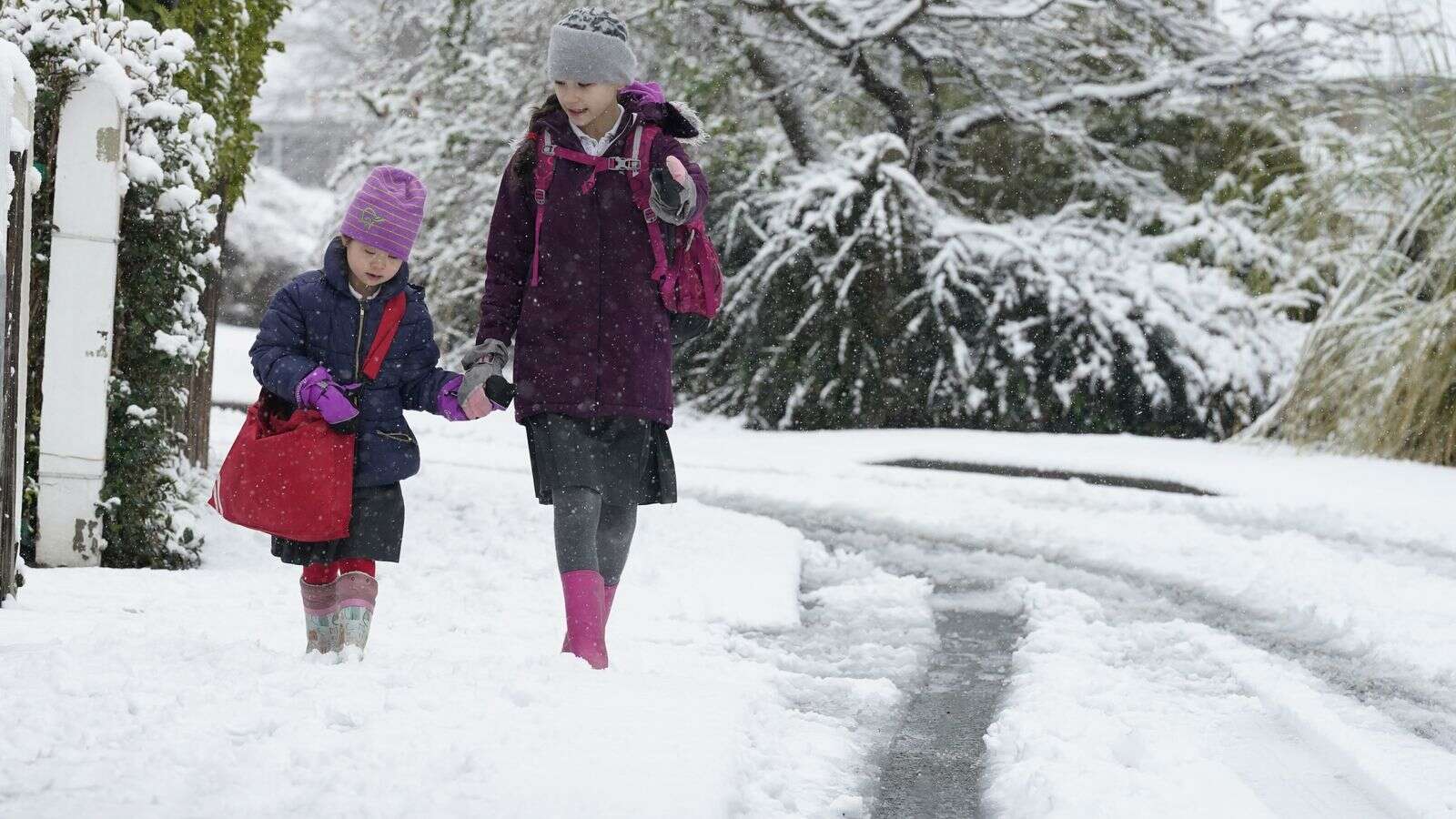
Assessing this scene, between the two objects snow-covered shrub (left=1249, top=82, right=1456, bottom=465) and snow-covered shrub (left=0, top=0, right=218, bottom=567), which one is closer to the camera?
snow-covered shrub (left=0, top=0, right=218, bottom=567)

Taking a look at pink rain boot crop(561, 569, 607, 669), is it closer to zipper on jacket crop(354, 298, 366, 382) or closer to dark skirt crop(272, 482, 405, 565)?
dark skirt crop(272, 482, 405, 565)

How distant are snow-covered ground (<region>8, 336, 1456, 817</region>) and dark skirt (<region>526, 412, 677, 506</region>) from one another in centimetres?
47

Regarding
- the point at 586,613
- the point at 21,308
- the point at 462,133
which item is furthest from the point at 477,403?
the point at 462,133

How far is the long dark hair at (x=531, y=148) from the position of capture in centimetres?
438

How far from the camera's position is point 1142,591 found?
6547mm

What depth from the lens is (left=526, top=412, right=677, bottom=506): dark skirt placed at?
4336 millimetres

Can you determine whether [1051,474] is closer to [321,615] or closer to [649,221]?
[649,221]

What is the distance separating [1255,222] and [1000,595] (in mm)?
9053

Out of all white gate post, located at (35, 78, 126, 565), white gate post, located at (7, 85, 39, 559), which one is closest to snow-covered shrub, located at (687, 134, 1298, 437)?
white gate post, located at (35, 78, 126, 565)

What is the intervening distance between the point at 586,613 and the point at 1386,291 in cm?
767

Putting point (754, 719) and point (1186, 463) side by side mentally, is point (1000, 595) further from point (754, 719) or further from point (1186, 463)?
point (1186, 463)

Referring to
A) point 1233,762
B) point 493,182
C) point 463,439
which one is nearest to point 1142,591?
point 1233,762

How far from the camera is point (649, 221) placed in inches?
171

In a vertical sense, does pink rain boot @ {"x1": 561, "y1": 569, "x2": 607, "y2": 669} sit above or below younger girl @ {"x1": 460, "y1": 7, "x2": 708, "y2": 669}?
below
